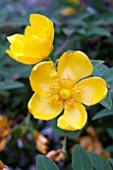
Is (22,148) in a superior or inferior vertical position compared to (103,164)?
inferior

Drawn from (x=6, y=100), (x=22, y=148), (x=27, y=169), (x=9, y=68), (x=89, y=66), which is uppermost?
(x=89, y=66)

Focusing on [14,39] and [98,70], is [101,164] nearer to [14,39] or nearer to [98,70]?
[98,70]

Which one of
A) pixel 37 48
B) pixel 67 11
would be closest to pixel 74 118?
pixel 37 48

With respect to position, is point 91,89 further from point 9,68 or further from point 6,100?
point 6,100

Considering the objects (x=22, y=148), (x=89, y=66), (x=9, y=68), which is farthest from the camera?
(x=22, y=148)

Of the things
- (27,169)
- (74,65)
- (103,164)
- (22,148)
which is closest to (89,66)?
(74,65)
